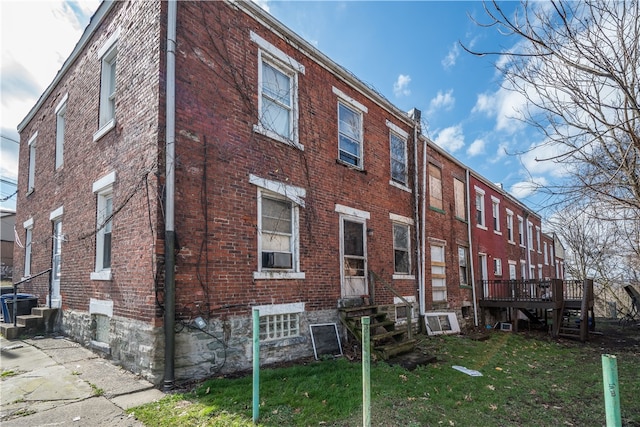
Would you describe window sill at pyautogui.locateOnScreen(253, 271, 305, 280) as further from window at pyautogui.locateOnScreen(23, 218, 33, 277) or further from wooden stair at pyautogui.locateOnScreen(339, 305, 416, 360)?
window at pyautogui.locateOnScreen(23, 218, 33, 277)

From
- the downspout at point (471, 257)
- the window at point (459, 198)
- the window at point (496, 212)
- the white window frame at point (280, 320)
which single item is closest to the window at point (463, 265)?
the downspout at point (471, 257)

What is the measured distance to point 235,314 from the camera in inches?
258

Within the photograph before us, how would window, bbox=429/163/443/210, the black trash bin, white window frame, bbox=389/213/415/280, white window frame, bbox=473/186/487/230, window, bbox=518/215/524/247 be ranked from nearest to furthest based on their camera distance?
the black trash bin < white window frame, bbox=389/213/415/280 < window, bbox=429/163/443/210 < white window frame, bbox=473/186/487/230 < window, bbox=518/215/524/247

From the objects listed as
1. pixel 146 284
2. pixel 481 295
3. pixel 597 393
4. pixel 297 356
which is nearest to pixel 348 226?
pixel 297 356

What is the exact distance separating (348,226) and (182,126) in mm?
5058

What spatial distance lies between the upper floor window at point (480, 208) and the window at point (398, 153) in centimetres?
714

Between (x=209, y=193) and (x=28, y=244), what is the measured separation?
990cm

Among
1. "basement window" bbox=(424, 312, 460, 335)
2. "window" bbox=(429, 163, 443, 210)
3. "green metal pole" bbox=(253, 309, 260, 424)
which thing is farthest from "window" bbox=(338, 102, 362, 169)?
"green metal pole" bbox=(253, 309, 260, 424)

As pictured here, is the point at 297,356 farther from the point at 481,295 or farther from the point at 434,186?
the point at 481,295

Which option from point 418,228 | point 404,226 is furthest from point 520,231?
point 404,226

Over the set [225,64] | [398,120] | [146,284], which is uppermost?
[398,120]

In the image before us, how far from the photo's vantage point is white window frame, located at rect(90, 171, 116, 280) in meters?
7.34

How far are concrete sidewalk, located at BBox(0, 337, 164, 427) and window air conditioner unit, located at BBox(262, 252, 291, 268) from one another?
9.60ft

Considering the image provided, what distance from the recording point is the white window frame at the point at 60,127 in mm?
10383
